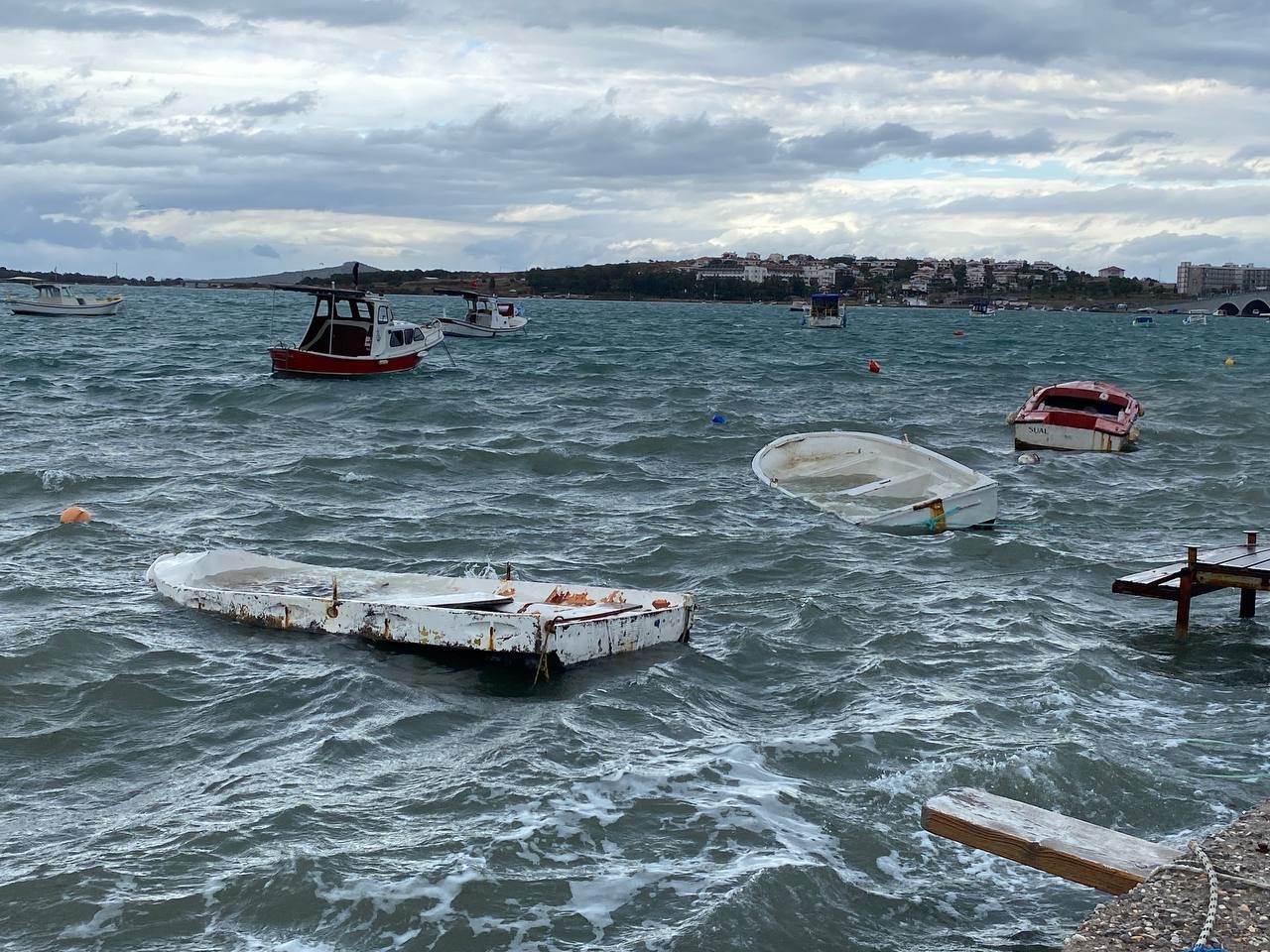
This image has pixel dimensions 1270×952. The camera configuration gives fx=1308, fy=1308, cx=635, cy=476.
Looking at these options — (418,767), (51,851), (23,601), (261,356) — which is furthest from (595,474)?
(261,356)

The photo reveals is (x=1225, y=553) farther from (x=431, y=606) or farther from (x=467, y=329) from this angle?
(x=467, y=329)

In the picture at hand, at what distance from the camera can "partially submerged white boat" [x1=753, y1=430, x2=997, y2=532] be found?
789 inches

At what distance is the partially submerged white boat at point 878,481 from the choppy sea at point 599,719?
732 millimetres

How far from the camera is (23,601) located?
15.0 meters

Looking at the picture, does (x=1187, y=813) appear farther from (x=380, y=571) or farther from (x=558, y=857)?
(x=380, y=571)

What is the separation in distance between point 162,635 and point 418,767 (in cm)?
462

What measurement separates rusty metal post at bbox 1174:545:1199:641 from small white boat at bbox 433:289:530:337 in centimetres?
6235

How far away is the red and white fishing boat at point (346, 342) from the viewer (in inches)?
1695

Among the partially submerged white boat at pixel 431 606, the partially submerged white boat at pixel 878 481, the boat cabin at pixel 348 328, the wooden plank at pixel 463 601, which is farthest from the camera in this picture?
the boat cabin at pixel 348 328

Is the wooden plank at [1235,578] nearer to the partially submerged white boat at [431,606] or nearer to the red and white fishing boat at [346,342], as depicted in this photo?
the partially submerged white boat at [431,606]

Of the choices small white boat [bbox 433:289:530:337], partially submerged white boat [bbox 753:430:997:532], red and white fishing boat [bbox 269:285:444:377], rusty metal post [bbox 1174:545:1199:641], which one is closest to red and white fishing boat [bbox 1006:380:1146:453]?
partially submerged white boat [bbox 753:430:997:532]

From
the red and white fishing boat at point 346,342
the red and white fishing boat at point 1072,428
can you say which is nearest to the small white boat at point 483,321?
the red and white fishing boat at point 346,342

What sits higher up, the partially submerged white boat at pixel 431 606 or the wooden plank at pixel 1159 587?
the wooden plank at pixel 1159 587

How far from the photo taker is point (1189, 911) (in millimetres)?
6492
